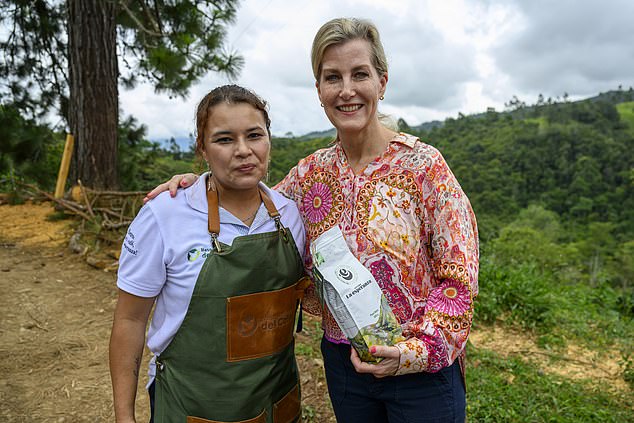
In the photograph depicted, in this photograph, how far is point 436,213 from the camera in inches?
52.9

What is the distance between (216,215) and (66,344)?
260 cm

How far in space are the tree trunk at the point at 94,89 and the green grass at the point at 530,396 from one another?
4.38 meters

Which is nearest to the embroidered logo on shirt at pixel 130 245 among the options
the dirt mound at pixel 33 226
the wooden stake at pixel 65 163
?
the dirt mound at pixel 33 226

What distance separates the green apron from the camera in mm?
1318

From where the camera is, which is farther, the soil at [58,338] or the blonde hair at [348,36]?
the soil at [58,338]

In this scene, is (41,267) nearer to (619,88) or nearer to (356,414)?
(356,414)

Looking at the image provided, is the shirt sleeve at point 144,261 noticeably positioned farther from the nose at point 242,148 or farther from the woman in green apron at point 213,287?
the nose at point 242,148

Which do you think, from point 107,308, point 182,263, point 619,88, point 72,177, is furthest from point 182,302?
point 619,88

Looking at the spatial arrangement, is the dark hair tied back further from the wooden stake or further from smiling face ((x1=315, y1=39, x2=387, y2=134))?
the wooden stake

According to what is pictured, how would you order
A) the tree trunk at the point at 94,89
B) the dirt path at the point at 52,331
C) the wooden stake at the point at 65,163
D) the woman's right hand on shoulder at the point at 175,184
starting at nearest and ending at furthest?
1. the woman's right hand on shoulder at the point at 175,184
2. the dirt path at the point at 52,331
3. the tree trunk at the point at 94,89
4. the wooden stake at the point at 65,163

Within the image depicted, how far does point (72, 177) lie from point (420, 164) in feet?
17.8

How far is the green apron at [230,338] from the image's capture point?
132 centimetres

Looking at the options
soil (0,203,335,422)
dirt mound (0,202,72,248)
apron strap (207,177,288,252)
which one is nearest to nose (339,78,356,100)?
apron strap (207,177,288,252)

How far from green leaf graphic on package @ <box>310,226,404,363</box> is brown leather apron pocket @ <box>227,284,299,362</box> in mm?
171
